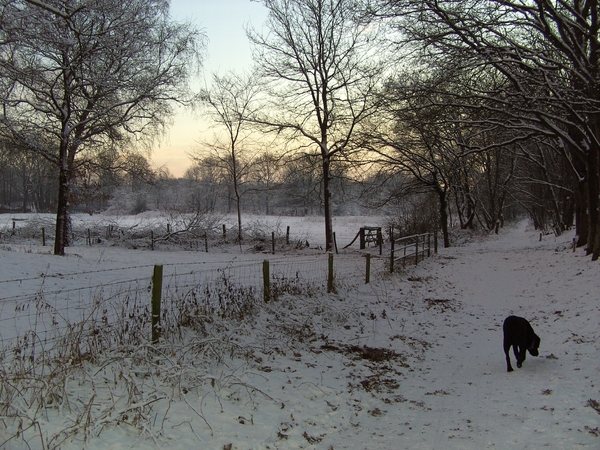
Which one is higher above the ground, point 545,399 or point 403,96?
point 403,96

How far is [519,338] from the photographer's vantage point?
534 centimetres

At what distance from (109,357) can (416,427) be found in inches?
131

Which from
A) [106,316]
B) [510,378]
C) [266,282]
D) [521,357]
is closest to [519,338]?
[521,357]

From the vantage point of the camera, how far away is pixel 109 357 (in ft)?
14.4

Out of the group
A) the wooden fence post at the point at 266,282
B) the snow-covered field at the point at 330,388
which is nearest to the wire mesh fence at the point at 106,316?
the wooden fence post at the point at 266,282

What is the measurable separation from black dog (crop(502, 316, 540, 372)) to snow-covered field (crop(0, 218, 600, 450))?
0.22 metres

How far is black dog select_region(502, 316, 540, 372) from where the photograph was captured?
5348 millimetres

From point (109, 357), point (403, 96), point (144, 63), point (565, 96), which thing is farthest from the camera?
point (144, 63)

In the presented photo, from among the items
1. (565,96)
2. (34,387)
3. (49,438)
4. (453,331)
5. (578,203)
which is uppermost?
(565,96)

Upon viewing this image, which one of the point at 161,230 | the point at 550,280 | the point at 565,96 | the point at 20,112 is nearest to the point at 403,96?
the point at 565,96

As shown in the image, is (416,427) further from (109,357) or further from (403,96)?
(403,96)

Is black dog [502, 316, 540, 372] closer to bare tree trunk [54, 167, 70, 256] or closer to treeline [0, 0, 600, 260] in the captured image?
treeline [0, 0, 600, 260]

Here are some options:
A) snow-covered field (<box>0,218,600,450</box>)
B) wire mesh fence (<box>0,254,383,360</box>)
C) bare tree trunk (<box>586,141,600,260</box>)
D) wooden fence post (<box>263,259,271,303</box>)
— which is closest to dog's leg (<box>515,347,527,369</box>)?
snow-covered field (<box>0,218,600,450</box>)

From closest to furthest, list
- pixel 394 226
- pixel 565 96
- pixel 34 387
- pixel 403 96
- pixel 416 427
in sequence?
pixel 34 387 → pixel 416 427 → pixel 565 96 → pixel 403 96 → pixel 394 226
